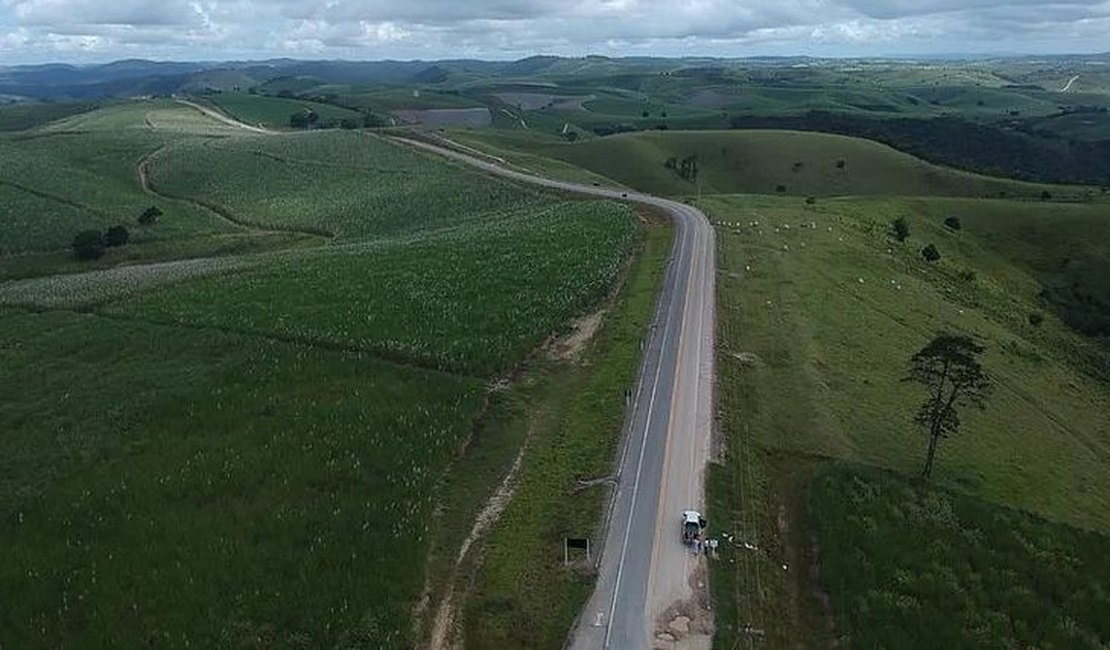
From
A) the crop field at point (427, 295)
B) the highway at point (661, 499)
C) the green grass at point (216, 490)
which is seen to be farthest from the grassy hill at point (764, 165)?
the green grass at point (216, 490)

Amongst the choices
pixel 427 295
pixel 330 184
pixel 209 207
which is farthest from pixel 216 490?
pixel 330 184

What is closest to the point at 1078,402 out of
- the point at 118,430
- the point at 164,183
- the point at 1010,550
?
the point at 1010,550

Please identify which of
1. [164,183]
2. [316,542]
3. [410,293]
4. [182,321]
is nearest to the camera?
[316,542]

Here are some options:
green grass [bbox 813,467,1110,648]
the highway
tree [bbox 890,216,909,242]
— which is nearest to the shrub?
the highway

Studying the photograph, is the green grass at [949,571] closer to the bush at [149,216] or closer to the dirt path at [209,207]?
the dirt path at [209,207]

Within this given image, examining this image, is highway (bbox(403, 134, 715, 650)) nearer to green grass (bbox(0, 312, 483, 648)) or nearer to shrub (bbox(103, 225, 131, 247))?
green grass (bbox(0, 312, 483, 648))

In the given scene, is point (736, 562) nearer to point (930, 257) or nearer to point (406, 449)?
point (406, 449)
